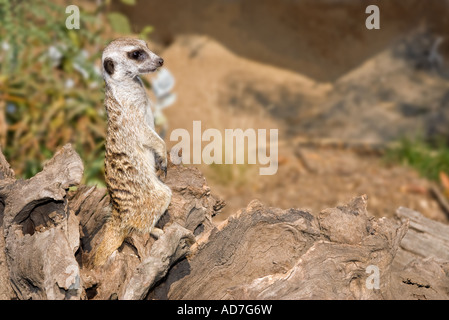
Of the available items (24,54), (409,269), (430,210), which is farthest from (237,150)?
(409,269)

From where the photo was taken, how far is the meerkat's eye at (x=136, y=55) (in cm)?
215

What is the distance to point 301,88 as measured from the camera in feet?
17.0

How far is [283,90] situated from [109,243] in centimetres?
338

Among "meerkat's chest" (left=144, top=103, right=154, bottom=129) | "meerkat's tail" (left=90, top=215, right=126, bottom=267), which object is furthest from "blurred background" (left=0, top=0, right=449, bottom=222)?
"meerkat's tail" (left=90, top=215, right=126, bottom=267)

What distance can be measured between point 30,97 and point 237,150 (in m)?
1.67

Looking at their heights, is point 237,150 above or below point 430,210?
above

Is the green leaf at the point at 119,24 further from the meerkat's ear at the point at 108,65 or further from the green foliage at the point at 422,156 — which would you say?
the green foliage at the point at 422,156

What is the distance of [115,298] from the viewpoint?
1935mm

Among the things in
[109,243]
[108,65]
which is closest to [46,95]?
[108,65]

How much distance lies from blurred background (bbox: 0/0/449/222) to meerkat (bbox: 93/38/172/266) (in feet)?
5.33

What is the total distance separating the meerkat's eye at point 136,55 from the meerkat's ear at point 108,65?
0.25 ft

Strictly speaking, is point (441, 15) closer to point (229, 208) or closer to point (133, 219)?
point (229, 208)

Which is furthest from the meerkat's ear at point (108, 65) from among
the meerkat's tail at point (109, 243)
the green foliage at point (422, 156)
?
the green foliage at point (422, 156)

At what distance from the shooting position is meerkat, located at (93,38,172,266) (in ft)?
6.97
